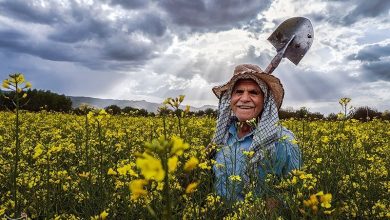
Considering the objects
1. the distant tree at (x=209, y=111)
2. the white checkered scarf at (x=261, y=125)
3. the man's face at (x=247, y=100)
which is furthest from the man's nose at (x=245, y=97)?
the distant tree at (x=209, y=111)

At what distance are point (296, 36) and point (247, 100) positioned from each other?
2192mm

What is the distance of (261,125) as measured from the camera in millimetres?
4215

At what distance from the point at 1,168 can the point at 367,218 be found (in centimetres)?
368

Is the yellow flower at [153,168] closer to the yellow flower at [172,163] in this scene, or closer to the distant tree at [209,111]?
the yellow flower at [172,163]

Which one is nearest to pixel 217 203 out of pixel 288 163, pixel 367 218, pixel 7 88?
pixel 288 163

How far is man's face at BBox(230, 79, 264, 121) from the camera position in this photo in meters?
4.43

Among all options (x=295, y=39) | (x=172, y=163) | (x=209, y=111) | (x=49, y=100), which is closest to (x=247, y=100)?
(x=295, y=39)

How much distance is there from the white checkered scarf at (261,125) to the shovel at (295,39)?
161cm

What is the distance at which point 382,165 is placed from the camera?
449 cm

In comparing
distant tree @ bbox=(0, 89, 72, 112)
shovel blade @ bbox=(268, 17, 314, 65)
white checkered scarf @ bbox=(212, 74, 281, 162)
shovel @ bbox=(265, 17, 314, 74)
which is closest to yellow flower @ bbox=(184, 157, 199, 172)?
white checkered scarf @ bbox=(212, 74, 281, 162)

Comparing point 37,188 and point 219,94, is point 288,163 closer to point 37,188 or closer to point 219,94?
point 219,94

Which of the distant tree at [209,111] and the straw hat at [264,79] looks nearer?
the straw hat at [264,79]

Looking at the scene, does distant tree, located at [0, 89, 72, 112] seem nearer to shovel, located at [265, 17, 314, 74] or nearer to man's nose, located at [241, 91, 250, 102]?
shovel, located at [265, 17, 314, 74]

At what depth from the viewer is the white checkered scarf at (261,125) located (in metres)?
4.04
